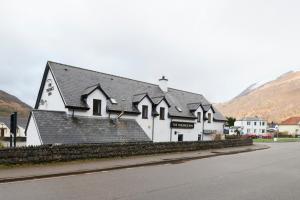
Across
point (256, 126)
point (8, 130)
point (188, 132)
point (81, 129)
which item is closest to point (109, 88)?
point (81, 129)

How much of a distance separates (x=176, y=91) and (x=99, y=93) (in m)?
15.7

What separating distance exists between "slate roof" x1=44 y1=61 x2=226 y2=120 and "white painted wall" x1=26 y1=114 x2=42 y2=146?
114 inches

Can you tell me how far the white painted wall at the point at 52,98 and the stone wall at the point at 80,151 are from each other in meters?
6.53

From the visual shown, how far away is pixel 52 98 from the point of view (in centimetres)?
2659

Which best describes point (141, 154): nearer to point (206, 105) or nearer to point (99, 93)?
point (99, 93)

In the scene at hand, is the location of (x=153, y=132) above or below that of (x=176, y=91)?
below

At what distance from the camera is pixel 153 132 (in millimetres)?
31344

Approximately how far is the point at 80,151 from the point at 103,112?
8292 mm

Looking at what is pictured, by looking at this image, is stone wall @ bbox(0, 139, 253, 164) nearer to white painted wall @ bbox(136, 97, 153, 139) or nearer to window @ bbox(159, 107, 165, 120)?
white painted wall @ bbox(136, 97, 153, 139)

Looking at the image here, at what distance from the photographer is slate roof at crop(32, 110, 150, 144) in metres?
21.4

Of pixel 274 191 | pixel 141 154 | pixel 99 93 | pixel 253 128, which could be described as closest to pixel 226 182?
pixel 274 191

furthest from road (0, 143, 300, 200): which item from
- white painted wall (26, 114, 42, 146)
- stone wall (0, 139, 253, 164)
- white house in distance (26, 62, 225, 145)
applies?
white painted wall (26, 114, 42, 146)

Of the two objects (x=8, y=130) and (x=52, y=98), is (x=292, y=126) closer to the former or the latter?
(x=8, y=130)

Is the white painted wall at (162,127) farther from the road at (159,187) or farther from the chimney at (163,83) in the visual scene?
the road at (159,187)
